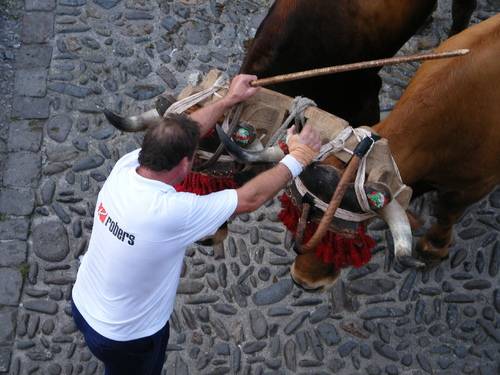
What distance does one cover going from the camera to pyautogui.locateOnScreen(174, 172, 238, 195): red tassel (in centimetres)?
416

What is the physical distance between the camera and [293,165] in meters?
3.59

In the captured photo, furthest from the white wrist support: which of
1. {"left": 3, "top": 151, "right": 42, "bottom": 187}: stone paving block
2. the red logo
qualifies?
{"left": 3, "top": 151, "right": 42, "bottom": 187}: stone paving block

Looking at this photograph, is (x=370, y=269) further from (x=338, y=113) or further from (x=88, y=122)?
(x=88, y=122)

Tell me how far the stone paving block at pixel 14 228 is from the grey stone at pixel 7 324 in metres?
0.68

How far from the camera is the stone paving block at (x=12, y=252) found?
586cm

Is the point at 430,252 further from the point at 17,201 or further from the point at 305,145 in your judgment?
the point at 17,201

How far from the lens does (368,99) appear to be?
5.93 meters

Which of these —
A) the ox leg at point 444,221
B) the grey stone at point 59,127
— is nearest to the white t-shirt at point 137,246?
the ox leg at point 444,221

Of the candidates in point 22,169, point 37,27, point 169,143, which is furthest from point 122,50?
point 169,143

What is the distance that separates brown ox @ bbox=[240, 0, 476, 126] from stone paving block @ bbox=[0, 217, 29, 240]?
8.03ft

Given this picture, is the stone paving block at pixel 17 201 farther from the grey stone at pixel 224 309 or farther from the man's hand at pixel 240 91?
the man's hand at pixel 240 91

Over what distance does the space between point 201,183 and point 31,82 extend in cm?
362

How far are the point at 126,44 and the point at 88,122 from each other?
3.55 feet

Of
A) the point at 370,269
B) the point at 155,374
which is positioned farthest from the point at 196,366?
the point at 370,269
